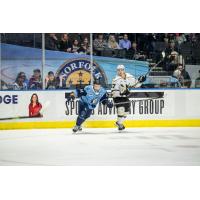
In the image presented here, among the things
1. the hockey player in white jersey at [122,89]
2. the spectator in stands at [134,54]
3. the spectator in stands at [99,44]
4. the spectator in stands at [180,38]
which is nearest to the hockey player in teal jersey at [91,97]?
the hockey player in white jersey at [122,89]

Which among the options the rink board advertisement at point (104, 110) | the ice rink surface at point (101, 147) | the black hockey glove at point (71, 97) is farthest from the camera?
the black hockey glove at point (71, 97)

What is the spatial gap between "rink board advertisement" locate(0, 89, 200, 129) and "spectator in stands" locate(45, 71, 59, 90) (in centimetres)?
6

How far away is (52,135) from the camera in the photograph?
5.90 meters

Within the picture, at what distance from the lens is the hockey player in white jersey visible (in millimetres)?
5980

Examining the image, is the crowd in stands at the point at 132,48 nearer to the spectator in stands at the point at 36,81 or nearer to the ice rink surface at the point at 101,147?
the spectator in stands at the point at 36,81

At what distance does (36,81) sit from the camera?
6.01m

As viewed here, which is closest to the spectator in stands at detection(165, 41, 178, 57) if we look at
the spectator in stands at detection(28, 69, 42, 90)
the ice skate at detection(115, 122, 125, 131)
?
the ice skate at detection(115, 122, 125, 131)

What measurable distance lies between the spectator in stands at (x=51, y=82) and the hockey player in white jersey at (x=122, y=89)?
64 cm

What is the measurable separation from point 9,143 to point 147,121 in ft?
5.02

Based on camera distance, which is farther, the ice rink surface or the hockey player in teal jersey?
the hockey player in teal jersey

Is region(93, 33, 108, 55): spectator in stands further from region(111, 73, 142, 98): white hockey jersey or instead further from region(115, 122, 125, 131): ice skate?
region(115, 122, 125, 131): ice skate

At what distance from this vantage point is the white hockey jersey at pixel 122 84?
19.7 feet
